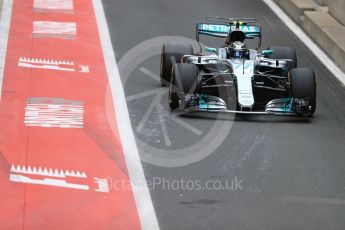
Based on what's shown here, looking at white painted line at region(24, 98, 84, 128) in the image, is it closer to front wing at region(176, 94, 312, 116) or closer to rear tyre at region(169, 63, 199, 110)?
rear tyre at region(169, 63, 199, 110)

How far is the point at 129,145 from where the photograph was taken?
14.7 m

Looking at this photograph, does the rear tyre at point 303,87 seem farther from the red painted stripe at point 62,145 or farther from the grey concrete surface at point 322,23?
the grey concrete surface at point 322,23

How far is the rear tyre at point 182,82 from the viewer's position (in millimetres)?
16141

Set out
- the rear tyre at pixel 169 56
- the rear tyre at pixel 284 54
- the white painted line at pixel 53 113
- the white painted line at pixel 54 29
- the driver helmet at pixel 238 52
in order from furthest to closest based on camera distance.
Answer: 1. the white painted line at pixel 54 29
2. the rear tyre at pixel 284 54
3. the rear tyre at pixel 169 56
4. the driver helmet at pixel 238 52
5. the white painted line at pixel 53 113

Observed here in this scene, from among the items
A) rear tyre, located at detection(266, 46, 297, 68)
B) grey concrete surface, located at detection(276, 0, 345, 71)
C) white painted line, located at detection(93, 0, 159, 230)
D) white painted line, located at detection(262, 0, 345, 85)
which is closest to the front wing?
white painted line, located at detection(93, 0, 159, 230)

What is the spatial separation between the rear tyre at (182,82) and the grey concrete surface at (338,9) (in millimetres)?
7456

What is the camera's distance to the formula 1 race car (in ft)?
52.7

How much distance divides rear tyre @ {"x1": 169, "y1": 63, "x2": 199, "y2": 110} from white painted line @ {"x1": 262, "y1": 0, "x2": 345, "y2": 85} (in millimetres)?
4038

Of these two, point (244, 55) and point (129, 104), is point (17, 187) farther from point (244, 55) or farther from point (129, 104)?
point (244, 55)

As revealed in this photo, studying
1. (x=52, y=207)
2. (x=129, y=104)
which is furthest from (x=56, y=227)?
(x=129, y=104)

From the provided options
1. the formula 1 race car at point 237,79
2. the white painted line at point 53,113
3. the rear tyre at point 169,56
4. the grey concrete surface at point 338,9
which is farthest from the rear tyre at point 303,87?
the grey concrete surface at point 338,9

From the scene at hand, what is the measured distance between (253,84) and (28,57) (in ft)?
16.9

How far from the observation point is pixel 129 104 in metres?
16.9

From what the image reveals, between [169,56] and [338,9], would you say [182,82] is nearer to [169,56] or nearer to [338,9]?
[169,56]
